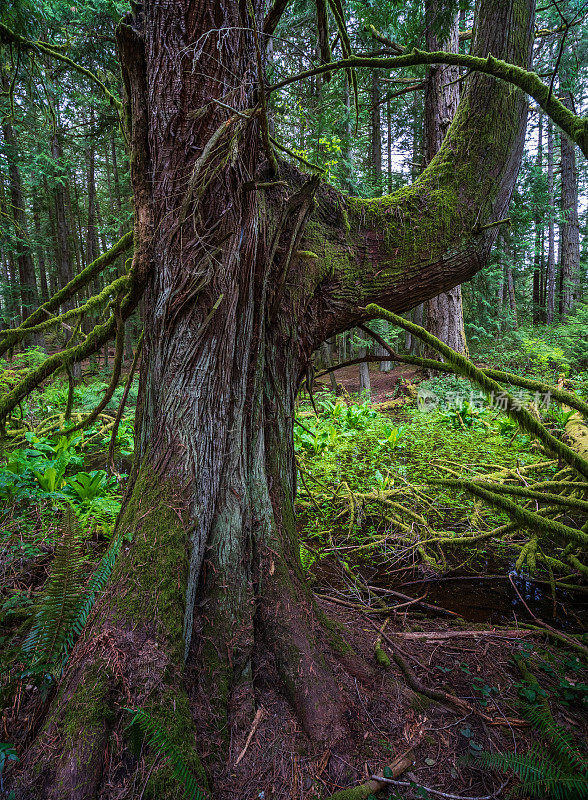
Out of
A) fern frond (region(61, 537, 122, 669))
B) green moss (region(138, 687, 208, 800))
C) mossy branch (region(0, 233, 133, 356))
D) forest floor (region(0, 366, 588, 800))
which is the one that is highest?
mossy branch (region(0, 233, 133, 356))

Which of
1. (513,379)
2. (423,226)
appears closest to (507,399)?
(513,379)

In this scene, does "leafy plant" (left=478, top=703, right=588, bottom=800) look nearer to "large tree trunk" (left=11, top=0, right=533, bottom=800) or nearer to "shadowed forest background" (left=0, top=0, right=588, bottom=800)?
"shadowed forest background" (left=0, top=0, right=588, bottom=800)

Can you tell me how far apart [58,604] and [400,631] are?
6.39ft

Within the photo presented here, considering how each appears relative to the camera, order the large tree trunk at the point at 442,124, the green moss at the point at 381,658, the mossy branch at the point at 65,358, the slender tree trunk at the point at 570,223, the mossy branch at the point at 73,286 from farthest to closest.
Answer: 1. the slender tree trunk at the point at 570,223
2. the large tree trunk at the point at 442,124
3. the green moss at the point at 381,658
4. the mossy branch at the point at 73,286
5. the mossy branch at the point at 65,358

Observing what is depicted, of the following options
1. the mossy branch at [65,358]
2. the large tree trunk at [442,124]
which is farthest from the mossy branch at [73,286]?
the large tree trunk at [442,124]

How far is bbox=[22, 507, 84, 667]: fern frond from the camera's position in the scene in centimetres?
158

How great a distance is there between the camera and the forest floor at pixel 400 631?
1518 mm

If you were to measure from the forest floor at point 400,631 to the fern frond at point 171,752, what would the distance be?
185 mm

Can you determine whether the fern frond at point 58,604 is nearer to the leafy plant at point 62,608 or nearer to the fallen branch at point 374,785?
the leafy plant at point 62,608

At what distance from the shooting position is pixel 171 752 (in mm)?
1241

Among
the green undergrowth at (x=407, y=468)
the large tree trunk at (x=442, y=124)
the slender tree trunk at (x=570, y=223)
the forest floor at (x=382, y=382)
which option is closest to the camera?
the green undergrowth at (x=407, y=468)

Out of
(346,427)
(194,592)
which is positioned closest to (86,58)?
(346,427)

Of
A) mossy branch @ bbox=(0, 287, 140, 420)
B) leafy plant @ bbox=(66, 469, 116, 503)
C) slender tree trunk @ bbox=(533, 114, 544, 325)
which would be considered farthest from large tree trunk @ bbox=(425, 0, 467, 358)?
slender tree trunk @ bbox=(533, 114, 544, 325)

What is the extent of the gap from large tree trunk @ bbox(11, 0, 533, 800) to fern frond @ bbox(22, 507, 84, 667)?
0.23 meters
